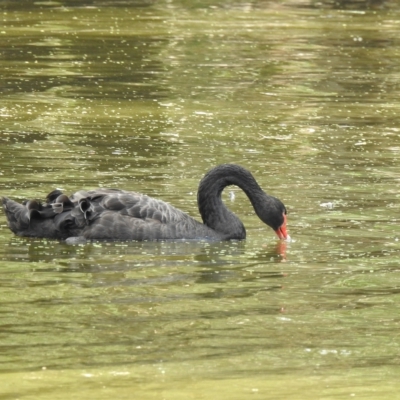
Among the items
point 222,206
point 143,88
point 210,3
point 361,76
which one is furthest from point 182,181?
point 210,3

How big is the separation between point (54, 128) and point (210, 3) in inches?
550

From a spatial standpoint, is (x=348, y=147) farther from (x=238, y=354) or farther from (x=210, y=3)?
(x=210, y=3)

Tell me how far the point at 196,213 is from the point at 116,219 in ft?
3.79

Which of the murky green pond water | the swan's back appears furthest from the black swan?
the murky green pond water

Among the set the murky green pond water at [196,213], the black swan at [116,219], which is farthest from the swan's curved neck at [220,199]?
the murky green pond water at [196,213]

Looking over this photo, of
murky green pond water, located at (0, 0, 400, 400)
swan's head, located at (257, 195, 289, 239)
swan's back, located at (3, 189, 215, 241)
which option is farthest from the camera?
swan's head, located at (257, 195, 289, 239)

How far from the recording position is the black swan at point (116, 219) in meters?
8.76

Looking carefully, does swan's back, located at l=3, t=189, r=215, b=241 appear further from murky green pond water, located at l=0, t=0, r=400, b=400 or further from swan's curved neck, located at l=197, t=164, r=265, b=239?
swan's curved neck, located at l=197, t=164, r=265, b=239

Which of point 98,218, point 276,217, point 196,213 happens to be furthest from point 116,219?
point 196,213

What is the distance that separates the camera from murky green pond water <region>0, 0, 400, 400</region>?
6055mm

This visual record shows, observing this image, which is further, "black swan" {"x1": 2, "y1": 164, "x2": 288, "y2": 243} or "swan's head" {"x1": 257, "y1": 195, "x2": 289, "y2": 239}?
"swan's head" {"x1": 257, "y1": 195, "x2": 289, "y2": 239}

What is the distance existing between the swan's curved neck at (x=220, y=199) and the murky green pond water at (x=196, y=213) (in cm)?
14

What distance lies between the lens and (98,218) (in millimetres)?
8797

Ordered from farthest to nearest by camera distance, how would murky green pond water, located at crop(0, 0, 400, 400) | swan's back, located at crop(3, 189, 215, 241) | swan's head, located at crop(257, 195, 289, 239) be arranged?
swan's head, located at crop(257, 195, 289, 239) → swan's back, located at crop(3, 189, 215, 241) → murky green pond water, located at crop(0, 0, 400, 400)
